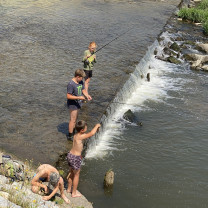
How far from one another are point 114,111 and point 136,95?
2.68 m

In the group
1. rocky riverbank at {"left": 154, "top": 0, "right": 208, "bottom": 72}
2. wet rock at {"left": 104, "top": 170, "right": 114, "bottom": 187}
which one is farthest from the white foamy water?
wet rock at {"left": 104, "top": 170, "right": 114, "bottom": 187}

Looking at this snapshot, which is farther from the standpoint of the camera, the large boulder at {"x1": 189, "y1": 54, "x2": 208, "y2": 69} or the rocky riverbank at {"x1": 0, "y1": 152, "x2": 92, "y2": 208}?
the large boulder at {"x1": 189, "y1": 54, "x2": 208, "y2": 69}

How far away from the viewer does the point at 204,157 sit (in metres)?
10.8

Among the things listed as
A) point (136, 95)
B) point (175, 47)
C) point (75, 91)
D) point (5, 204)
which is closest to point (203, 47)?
point (175, 47)

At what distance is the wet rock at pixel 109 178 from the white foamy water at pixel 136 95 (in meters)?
1.22

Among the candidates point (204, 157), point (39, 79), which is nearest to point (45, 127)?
point (39, 79)

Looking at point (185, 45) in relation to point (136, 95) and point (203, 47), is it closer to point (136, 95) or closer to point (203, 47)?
point (203, 47)

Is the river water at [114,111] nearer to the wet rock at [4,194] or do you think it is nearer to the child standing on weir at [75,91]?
the child standing on weir at [75,91]

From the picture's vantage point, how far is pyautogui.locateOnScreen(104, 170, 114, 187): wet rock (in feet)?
27.9

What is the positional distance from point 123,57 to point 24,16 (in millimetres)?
9166

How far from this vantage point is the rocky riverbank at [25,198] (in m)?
6.07

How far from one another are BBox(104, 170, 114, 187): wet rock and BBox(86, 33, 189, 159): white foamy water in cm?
122

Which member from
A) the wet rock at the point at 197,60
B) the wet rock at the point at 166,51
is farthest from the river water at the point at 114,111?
the wet rock at the point at 166,51

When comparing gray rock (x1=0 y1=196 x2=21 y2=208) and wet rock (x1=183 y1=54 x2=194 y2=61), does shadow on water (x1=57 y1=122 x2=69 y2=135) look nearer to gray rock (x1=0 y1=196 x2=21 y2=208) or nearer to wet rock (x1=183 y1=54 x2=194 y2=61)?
gray rock (x1=0 y1=196 x2=21 y2=208)
